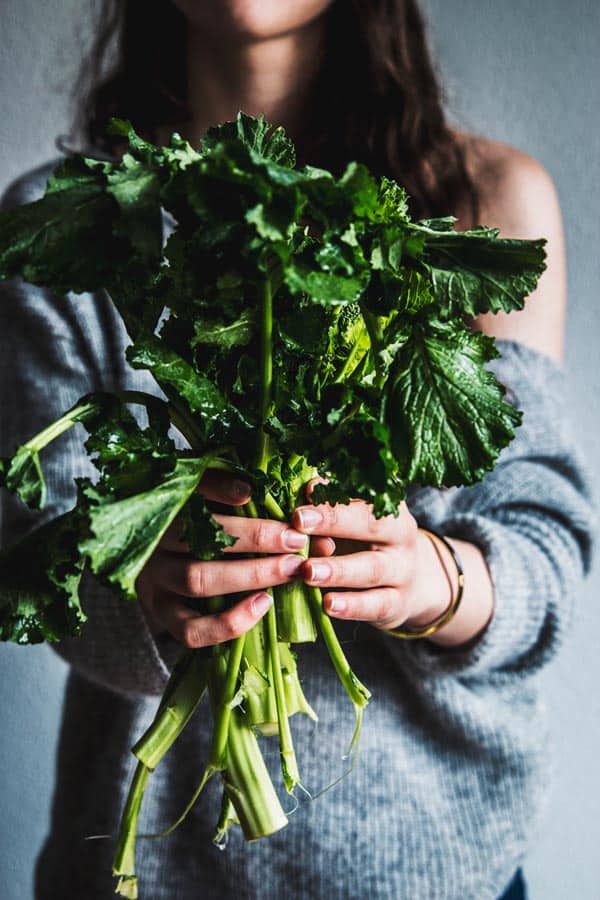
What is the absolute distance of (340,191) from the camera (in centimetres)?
38

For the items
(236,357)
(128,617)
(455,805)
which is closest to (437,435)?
(236,357)

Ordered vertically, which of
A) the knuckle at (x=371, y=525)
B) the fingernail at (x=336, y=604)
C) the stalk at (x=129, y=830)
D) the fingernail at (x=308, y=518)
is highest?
the knuckle at (x=371, y=525)

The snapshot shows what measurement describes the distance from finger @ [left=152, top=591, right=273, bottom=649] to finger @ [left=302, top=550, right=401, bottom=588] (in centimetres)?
3

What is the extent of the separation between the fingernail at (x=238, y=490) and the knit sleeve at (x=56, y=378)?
34 cm

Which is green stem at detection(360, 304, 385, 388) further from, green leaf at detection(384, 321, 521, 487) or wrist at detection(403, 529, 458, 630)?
wrist at detection(403, 529, 458, 630)

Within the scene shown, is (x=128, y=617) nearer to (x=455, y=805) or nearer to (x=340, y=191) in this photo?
(x=455, y=805)

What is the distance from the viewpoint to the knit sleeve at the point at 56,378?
0.83 meters

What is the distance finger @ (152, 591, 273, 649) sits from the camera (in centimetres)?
50

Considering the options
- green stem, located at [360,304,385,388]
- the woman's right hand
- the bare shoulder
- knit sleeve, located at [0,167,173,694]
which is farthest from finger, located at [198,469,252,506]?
the bare shoulder

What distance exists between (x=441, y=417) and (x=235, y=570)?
158 millimetres

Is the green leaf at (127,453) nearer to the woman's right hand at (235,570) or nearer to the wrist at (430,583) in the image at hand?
the woman's right hand at (235,570)

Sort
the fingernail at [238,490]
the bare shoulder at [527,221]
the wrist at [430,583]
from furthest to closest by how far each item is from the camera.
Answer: the bare shoulder at [527,221] < the wrist at [430,583] < the fingernail at [238,490]

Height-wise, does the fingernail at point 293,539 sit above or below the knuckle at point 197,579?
above

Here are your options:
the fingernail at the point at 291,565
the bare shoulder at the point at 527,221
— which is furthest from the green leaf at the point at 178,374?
the bare shoulder at the point at 527,221
